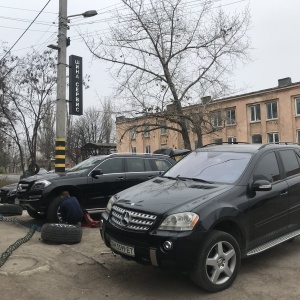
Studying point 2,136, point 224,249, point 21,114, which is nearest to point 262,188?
point 224,249

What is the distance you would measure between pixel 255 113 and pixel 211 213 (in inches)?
1406

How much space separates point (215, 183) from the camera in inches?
203

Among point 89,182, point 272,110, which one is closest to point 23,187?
point 89,182

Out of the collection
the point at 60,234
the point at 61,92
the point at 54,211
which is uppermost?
the point at 61,92

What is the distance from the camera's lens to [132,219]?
15.0 feet

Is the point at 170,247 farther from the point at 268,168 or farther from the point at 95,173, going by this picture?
the point at 95,173

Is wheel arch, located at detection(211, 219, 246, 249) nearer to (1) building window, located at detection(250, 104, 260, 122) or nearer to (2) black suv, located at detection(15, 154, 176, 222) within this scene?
(2) black suv, located at detection(15, 154, 176, 222)

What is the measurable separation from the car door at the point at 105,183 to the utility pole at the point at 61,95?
4651 millimetres

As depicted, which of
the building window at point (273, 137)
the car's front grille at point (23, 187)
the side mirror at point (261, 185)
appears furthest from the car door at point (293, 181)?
the building window at point (273, 137)

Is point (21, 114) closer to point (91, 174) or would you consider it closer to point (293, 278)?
point (91, 174)

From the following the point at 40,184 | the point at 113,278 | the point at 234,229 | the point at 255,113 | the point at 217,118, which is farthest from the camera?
the point at 255,113

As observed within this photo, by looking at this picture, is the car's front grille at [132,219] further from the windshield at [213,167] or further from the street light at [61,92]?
the street light at [61,92]

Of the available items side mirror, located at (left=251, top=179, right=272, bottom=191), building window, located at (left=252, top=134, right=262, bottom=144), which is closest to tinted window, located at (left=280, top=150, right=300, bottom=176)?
side mirror, located at (left=251, top=179, right=272, bottom=191)

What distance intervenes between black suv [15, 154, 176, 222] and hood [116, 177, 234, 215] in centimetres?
368
